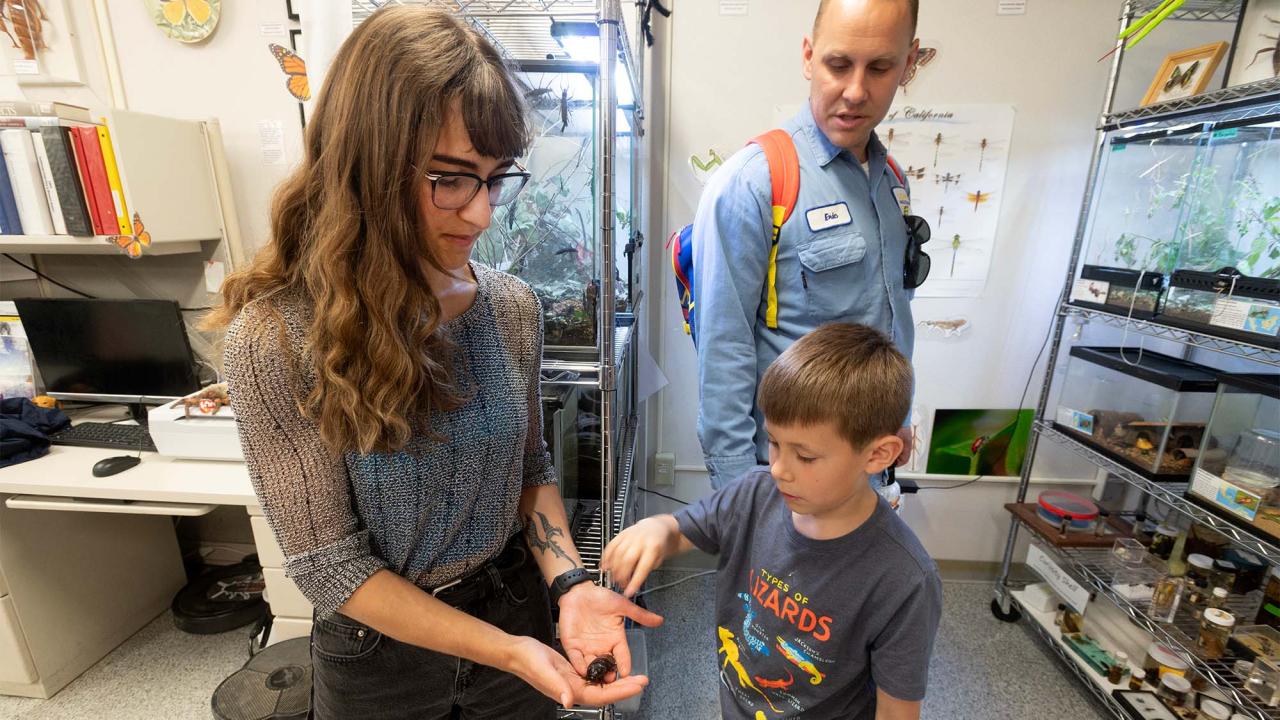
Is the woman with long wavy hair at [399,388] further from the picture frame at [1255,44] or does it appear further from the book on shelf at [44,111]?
the picture frame at [1255,44]

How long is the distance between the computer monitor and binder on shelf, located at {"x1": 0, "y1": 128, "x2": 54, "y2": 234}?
278 millimetres

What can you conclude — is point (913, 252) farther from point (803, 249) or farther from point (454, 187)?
point (454, 187)

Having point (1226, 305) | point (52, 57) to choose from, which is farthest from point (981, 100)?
point (52, 57)

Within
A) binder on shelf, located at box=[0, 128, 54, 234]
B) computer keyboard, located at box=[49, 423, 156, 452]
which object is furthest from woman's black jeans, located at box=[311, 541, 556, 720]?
binder on shelf, located at box=[0, 128, 54, 234]

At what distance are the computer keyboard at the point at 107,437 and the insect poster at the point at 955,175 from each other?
259cm

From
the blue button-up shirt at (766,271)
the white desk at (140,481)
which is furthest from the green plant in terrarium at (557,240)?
the white desk at (140,481)

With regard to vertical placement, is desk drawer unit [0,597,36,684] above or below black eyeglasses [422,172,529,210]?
below

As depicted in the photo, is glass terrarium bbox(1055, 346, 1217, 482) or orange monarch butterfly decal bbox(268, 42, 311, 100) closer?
glass terrarium bbox(1055, 346, 1217, 482)

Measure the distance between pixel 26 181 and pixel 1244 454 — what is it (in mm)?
3447

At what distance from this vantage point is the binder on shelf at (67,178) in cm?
161

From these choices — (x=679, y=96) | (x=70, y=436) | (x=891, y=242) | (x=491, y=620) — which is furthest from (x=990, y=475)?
(x=70, y=436)

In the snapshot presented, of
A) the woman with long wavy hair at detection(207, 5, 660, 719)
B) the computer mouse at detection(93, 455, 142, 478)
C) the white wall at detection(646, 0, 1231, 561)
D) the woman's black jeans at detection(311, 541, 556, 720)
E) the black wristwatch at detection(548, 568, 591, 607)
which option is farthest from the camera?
the white wall at detection(646, 0, 1231, 561)

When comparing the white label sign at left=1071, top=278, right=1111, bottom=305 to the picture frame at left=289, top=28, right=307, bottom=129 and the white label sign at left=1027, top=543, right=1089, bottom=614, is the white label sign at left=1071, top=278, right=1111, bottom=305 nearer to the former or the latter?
the white label sign at left=1027, top=543, right=1089, bottom=614

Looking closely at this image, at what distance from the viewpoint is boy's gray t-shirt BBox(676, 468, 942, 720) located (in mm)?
819
